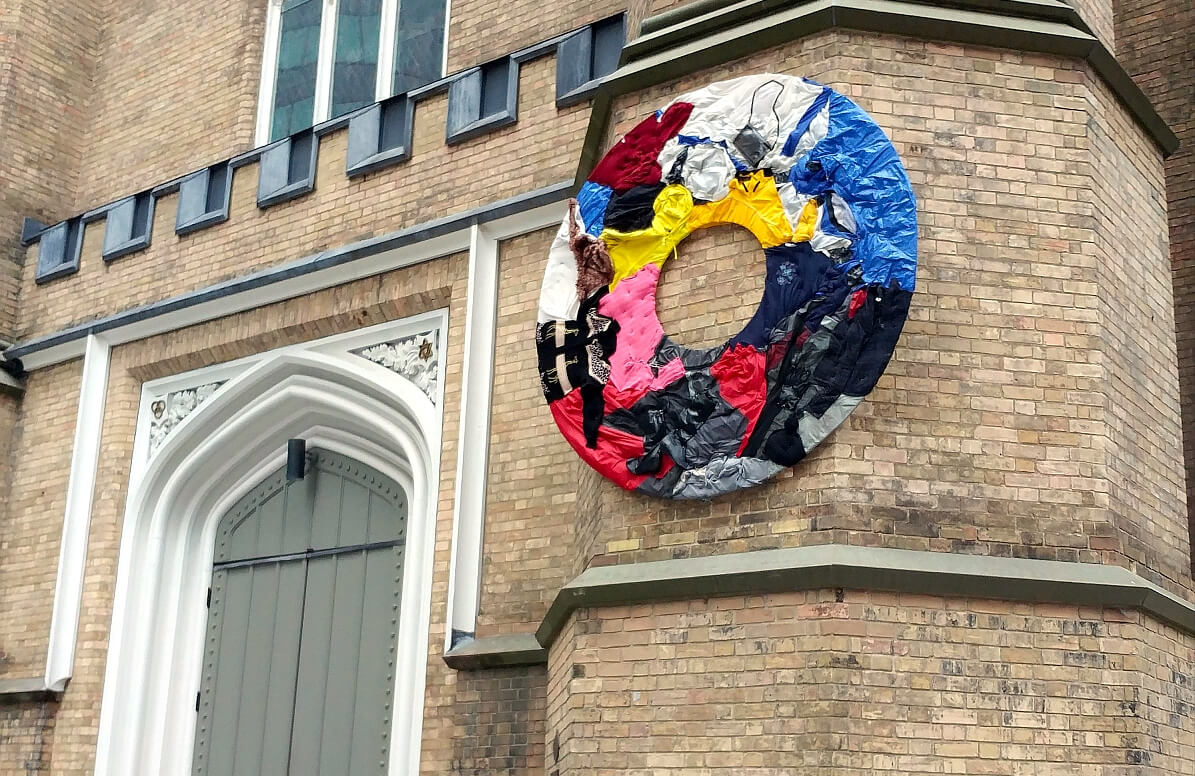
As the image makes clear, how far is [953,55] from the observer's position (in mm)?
7457

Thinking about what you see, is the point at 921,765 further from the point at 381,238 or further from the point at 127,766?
the point at 127,766

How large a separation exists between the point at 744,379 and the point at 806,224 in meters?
0.79

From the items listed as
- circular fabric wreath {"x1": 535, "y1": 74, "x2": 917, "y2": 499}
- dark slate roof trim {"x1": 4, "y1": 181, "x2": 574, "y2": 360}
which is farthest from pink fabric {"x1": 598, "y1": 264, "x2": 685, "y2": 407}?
dark slate roof trim {"x1": 4, "y1": 181, "x2": 574, "y2": 360}

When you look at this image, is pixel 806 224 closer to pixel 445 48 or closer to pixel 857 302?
pixel 857 302

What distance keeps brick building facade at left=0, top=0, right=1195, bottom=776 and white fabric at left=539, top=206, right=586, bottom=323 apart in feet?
1.93

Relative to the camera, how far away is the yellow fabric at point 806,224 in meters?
7.11

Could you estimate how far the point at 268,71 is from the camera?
13508 millimetres

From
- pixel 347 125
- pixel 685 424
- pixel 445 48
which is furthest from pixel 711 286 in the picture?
pixel 445 48

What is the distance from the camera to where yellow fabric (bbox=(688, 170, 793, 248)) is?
7.20 meters

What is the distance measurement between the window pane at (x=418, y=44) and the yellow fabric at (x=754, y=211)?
541cm

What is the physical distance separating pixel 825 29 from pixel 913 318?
155 centimetres

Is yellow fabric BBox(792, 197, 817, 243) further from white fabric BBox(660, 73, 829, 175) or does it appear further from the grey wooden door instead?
the grey wooden door

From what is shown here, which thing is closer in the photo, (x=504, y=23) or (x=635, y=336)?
(x=635, y=336)

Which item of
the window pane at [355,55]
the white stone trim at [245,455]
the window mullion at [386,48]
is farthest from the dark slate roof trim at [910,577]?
the window pane at [355,55]
